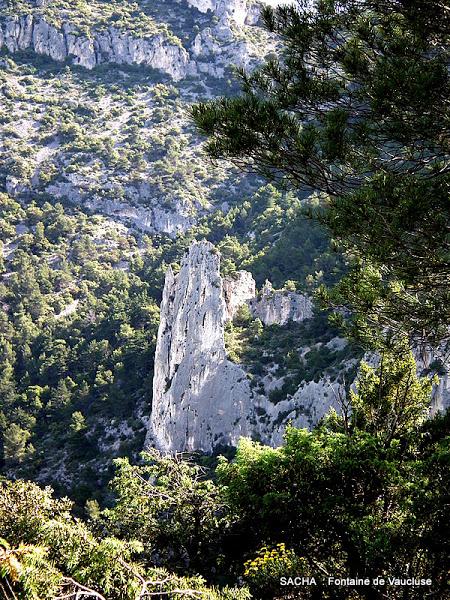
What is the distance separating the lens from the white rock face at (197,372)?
30.1 m

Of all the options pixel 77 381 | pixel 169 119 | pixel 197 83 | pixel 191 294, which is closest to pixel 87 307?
pixel 77 381

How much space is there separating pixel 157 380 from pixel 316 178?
2924cm

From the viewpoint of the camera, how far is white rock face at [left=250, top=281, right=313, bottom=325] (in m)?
32.9

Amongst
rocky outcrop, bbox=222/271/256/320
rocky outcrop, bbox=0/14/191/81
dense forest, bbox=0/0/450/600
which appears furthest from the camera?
rocky outcrop, bbox=0/14/191/81

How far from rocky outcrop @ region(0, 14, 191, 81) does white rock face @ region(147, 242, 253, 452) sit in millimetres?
70670

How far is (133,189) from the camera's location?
71.9 meters

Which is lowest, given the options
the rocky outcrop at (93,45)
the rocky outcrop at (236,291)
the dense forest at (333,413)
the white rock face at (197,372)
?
the white rock face at (197,372)

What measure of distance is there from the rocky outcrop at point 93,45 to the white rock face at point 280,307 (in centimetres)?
7110

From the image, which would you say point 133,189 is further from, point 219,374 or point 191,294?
point 219,374

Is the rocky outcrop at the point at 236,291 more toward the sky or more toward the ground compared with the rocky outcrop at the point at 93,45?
more toward the ground

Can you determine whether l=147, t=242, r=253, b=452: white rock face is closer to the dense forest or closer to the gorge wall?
the gorge wall

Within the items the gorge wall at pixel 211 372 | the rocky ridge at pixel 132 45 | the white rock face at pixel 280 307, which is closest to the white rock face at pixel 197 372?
the gorge wall at pixel 211 372

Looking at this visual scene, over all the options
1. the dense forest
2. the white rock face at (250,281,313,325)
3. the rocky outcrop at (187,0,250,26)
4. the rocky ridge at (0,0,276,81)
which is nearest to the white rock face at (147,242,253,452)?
the white rock face at (250,281,313,325)

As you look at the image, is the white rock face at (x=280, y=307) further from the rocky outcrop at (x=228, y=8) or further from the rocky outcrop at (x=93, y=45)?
the rocky outcrop at (x=228, y=8)
